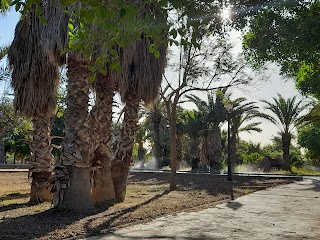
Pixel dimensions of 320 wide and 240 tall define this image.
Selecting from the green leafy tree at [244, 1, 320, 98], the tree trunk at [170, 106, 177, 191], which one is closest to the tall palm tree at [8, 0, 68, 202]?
the green leafy tree at [244, 1, 320, 98]

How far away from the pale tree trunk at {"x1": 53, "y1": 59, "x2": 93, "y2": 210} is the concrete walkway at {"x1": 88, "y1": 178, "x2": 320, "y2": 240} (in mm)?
2548

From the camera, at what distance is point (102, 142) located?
516 inches

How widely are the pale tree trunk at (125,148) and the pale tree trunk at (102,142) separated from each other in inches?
31.3

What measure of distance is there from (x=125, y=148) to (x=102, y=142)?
1.27 m

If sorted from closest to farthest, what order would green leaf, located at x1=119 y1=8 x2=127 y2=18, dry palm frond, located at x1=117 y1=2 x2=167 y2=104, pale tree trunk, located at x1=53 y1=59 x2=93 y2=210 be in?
green leaf, located at x1=119 y1=8 x2=127 y2=18 < pale tree trunk, located at x1=53 y1=59 x2=93 y2=210 < dry palm frond, located at x1=117 y1=2 x2=167 y2=104

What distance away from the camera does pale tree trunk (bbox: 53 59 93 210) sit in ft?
35.6

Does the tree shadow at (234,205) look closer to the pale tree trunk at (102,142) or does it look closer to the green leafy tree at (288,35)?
the pale tree trunk at (102,142)

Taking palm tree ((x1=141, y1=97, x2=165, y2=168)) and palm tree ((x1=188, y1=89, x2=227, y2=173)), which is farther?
palm tree ((x1=141, y1=97, x2=165, y2=168))

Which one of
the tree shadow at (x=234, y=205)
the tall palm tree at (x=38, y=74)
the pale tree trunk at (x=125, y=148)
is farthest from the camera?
the pale tree trunk at (x=125, y=148)

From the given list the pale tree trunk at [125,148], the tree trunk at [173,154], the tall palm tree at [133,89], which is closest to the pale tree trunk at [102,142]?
the tall palm tree at [133,89]

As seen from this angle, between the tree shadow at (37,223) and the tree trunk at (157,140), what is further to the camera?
the tree trunk at (157,140)

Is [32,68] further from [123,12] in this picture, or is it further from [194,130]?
[194,130]

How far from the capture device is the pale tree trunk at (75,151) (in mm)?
10836

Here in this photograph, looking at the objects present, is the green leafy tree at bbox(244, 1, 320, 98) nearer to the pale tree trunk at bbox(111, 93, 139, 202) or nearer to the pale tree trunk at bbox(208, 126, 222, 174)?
the pale tree trunk at bbox(111, 93, 139, 202)
